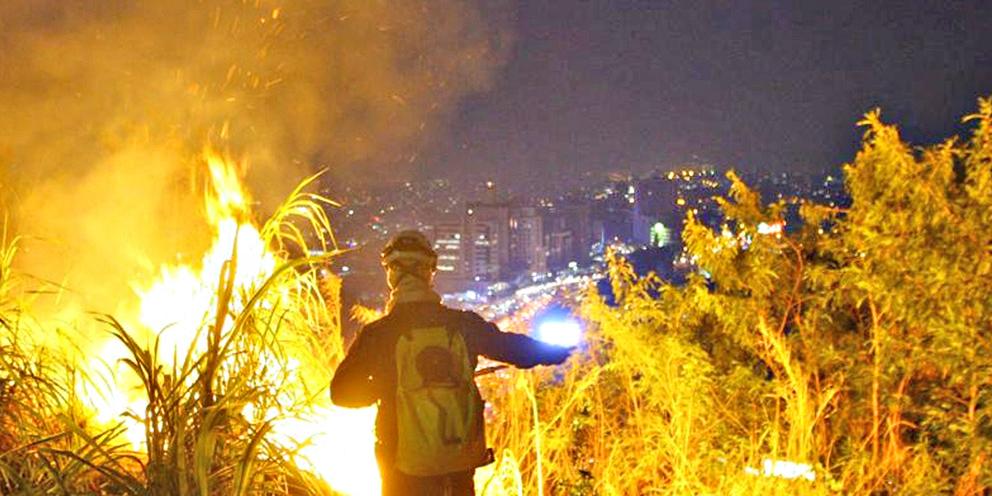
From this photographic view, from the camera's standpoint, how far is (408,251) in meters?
2.97

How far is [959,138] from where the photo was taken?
16.2ft

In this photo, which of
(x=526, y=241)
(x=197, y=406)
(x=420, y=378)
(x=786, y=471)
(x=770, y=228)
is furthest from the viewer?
(x=526, y=241)

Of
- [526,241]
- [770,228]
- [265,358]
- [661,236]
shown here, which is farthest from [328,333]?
[526,241]

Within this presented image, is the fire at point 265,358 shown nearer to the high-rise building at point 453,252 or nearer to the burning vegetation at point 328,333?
the burning vegetation at point 328,333

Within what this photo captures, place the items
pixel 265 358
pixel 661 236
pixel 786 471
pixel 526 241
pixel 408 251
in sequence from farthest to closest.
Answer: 1. pixel 526 241
2. pixel 661 236
3. pixel 786 471
4. pixel 265 358
5. pixel 408 251

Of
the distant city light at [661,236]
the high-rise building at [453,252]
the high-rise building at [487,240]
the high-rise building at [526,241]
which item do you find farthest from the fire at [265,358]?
the high-rise building at [526,241]

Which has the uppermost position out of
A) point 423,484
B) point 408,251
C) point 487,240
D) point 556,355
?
point 487,240

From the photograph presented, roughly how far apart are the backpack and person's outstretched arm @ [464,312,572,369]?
91 millimetres

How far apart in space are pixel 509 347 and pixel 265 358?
4.18ft

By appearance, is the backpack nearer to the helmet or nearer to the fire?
the helmet

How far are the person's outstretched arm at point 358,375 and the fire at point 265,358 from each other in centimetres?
36

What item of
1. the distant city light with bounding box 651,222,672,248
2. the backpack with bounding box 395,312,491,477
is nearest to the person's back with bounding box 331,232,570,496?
the backpack with bounding box 395,312,491,477

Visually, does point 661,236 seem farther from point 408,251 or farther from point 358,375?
point 358,375

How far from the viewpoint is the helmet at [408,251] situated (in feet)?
9.71
